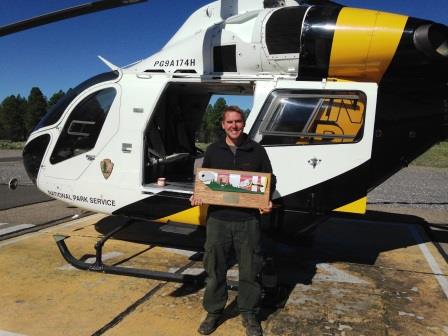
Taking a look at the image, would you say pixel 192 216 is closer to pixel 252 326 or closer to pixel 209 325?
pixel 209 325

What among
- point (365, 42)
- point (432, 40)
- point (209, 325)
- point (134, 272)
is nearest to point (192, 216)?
point (134, 272)

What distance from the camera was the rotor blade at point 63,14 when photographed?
4.54 meters

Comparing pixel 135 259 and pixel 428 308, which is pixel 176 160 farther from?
pixel 428 308

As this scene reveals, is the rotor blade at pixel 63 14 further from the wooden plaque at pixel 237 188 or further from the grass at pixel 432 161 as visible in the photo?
the grass at pixel 432 161

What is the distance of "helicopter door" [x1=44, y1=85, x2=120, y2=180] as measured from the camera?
5477 millimetres

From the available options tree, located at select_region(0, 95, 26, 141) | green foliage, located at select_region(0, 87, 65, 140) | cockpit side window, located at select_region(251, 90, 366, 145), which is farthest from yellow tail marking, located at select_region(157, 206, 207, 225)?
tree, located at select_region(0, 95, 26, 141)

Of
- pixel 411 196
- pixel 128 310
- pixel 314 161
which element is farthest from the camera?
pixel 411 196

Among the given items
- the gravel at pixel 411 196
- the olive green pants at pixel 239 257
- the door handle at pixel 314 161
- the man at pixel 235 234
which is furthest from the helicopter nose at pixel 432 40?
the gravel at pixel 411 196

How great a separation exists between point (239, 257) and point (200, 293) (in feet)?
3.60

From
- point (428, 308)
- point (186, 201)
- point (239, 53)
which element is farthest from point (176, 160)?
point (428, 308)

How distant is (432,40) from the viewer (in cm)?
425

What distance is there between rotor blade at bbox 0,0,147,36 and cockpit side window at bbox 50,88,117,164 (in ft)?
3.38

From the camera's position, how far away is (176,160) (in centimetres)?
666

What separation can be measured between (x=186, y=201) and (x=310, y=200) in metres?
1.47
